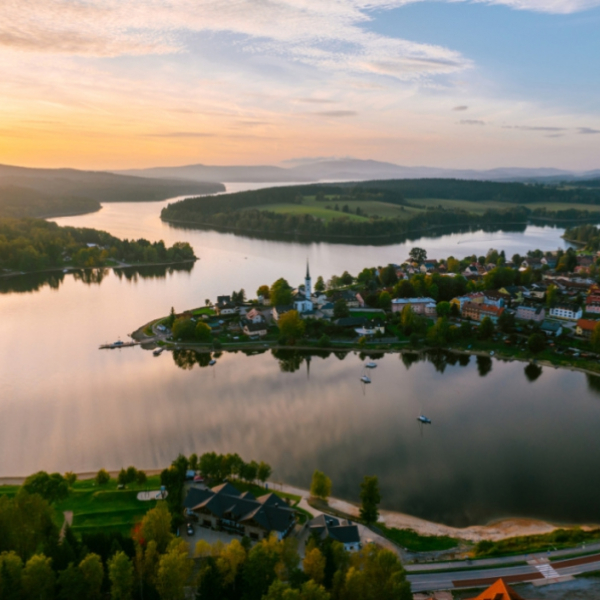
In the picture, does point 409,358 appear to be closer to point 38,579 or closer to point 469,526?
point 469,526

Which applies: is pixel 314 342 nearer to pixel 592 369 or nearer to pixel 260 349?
pixel 260 349

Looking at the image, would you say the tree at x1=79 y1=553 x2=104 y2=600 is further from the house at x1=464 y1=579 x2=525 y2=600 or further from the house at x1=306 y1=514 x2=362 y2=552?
the house at x1=464 y1=579 x2=525 y2=600

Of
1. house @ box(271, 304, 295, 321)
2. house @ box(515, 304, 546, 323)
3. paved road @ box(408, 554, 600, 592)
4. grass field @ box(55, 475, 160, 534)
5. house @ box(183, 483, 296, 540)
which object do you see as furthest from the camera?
house @ box(515, 304, 546, 323)

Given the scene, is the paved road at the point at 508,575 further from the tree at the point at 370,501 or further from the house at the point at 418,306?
the house at the point at 418,306

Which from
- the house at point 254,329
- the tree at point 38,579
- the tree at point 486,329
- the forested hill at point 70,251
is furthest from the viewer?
the forested hill at point 70,251

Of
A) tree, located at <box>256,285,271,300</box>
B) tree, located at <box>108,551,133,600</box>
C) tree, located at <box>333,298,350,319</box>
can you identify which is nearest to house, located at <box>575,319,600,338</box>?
tree, located at <box>333,298,350,319</box>

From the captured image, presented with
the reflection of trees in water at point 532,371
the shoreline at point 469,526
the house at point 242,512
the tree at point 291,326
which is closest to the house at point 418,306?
the tree at point 291,326
